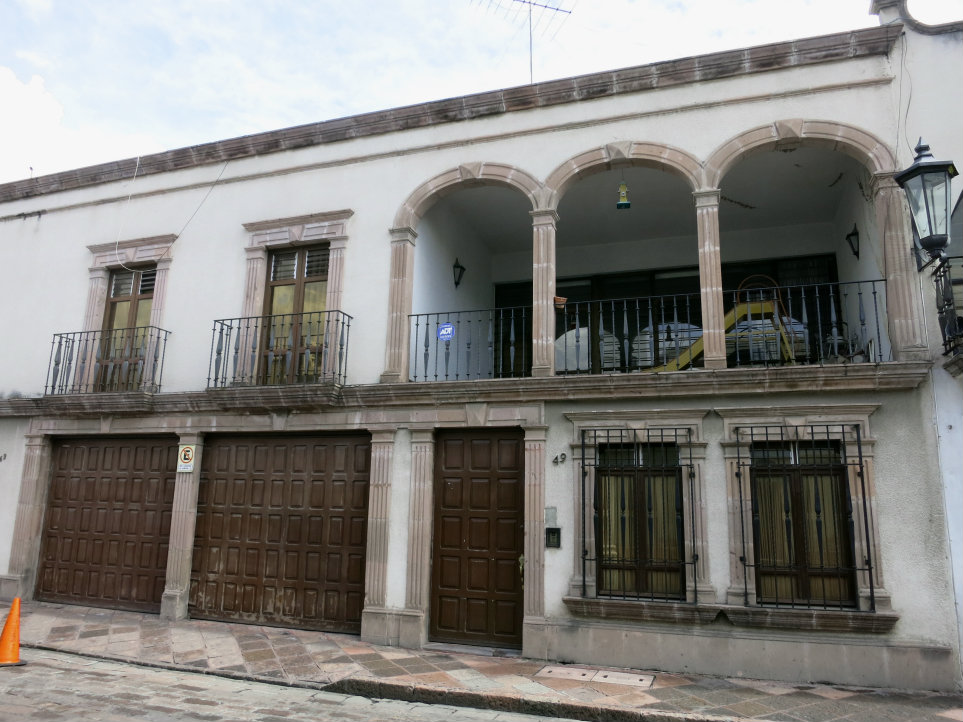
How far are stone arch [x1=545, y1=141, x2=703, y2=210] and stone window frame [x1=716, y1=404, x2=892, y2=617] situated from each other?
291 centimetres

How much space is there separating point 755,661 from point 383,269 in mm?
6548

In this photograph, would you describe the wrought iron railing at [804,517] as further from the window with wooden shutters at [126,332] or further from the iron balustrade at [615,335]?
the window with wooden shutters at [126,332]

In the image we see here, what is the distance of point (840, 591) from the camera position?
7.14 meters

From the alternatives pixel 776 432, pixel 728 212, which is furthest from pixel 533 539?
pixel 728 212

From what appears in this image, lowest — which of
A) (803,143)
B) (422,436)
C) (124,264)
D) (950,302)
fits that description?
(422,436)

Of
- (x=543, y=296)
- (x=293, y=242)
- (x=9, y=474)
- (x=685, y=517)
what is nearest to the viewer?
(x=685, y=517)

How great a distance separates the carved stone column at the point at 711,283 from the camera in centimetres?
788

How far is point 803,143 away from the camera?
823 cm

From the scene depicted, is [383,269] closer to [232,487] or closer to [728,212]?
[232,487]

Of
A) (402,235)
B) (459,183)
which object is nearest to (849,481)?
(459,183)

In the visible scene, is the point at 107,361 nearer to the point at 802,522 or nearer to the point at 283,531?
the point at 283,531

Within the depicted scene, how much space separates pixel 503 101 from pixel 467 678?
283 inches

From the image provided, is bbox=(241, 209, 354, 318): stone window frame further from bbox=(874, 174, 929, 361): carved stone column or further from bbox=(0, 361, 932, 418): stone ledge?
bbox=(874, 174, 929, 361): carved stone column

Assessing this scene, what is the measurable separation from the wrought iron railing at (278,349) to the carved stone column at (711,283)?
4.69 metres
